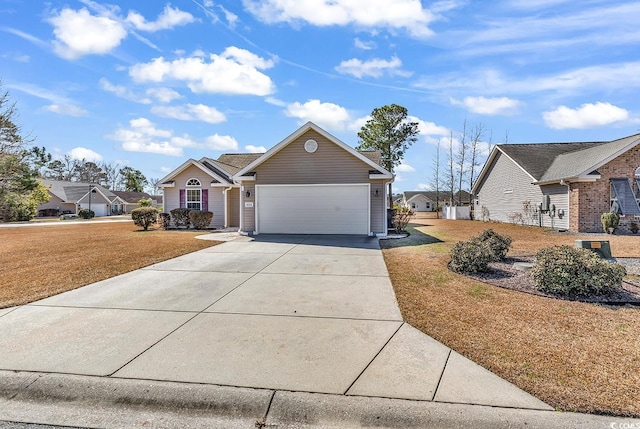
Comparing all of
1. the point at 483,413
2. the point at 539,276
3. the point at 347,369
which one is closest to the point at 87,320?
the point at 347,369

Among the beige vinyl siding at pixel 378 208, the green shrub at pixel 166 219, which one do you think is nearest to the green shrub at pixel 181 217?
the green shrub at pixel 166 219

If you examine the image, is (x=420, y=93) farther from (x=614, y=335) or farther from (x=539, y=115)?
(x=614, y=335)

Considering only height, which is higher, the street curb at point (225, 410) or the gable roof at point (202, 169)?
the gable roof at point (202, 169)

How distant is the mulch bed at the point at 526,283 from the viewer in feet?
17.5

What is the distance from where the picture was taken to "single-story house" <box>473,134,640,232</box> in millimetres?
16359

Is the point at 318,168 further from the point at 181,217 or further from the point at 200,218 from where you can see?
the point at 181,217

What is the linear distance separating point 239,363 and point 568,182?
64.6ft

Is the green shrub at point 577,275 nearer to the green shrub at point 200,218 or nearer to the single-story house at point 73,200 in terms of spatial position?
the green shrub at point 200,218

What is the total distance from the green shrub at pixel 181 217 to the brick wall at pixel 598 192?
2080 cm

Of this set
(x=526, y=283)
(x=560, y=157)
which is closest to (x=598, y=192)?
(x=560, y=157)

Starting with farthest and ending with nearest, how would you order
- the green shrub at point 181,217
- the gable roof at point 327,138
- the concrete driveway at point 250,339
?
the green shrub at point 181,217 → the gable roof at point 327,138 → the concrete driveway at point 250,339

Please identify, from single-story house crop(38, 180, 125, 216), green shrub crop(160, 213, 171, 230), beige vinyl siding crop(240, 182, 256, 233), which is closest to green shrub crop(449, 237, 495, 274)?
beige vinyl siding crop(240, 182, 256, 233)

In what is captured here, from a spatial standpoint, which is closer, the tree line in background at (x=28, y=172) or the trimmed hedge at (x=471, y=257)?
the trimmed hedge at (x=471, y=257)

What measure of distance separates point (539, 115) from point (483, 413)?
22553mm
